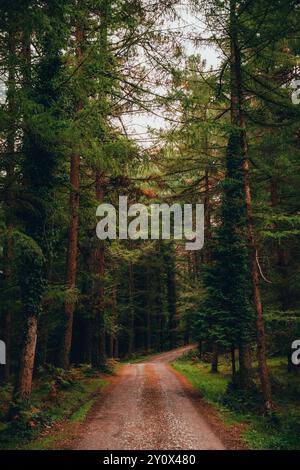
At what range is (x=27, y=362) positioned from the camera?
34.3 feet

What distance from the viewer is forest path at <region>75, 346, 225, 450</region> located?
8484 millimetres

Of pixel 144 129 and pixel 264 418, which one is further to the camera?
pixel 144 129

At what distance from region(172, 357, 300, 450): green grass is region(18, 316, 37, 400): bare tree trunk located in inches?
226

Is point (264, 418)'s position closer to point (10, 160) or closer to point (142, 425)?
point (142, 425)

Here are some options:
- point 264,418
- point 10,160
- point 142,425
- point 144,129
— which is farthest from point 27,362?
point 144,129

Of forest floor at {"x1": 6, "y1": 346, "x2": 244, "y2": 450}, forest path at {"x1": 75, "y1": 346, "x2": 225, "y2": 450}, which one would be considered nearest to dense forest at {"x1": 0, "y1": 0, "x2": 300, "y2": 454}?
forest floor at {"x1": 6, "y1": 346, "x2": 244, "y2": 450}

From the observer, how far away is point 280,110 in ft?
46.1

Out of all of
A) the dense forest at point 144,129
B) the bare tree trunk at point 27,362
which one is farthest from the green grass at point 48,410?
the dense forest at point 144,129

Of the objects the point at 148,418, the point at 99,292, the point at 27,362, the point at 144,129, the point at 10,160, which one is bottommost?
the point at 148,418

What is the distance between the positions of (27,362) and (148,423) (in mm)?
3815

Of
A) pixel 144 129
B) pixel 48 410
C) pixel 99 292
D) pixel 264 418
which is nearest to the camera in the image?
pixel 264 418

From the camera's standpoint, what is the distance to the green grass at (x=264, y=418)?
8.96 metres

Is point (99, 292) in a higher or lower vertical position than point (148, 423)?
higher
